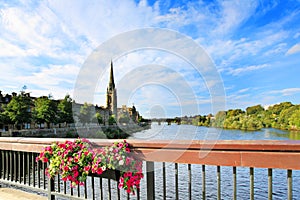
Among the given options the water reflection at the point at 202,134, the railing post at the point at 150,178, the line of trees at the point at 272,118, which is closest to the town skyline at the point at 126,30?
the water reflection at the point at 202,134

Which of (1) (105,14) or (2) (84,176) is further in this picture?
(1) (105,14)

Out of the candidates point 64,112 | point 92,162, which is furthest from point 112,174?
point 64,112

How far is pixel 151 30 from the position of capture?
3498mm

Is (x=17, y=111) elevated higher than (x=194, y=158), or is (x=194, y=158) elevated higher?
(x=194, y=158)

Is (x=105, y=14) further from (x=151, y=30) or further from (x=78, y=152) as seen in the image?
(x=78, y=152)

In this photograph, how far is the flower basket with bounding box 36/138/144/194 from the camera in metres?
2.08

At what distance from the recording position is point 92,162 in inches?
87.9

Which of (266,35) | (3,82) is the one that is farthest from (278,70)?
(3,82)

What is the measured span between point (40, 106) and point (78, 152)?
29454mm

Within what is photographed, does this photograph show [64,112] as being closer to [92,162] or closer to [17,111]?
[17,111]

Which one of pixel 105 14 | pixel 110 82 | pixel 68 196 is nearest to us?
pixel 68 196

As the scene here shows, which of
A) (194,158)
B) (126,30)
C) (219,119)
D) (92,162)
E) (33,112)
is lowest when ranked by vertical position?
(33,112)

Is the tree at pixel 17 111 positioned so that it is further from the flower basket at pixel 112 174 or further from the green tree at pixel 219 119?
the green tree at pixel 219 119

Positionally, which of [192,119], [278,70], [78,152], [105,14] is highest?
[278,70]
